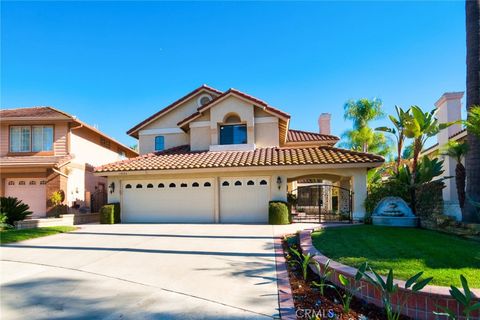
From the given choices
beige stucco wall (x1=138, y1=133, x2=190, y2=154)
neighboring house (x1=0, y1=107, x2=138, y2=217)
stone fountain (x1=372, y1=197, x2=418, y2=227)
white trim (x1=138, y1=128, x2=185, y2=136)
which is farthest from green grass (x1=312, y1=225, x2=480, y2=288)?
neighboring house (x1=0, y1=107, x2=138, y2=217)

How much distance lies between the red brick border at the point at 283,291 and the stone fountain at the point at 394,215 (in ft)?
19.0

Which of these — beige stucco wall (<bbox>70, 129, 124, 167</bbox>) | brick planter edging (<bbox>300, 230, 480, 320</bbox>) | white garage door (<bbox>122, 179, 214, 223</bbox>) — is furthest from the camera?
beige stucco wall (<bbox>70, 129, 124, 167</bbox>)

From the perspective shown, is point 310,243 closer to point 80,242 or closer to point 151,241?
point 151,241

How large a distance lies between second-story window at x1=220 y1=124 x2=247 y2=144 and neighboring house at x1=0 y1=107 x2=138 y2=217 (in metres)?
9.44

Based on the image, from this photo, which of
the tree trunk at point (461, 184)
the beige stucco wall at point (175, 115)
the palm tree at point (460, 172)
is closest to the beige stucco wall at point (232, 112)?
the beige stucco wall at point (175, 115)

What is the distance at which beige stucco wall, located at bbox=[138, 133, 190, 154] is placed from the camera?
70.3 ft

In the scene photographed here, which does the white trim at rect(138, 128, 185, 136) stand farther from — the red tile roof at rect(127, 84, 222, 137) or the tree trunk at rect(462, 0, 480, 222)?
the tree trunk at rect(462, 0, 480, 222)

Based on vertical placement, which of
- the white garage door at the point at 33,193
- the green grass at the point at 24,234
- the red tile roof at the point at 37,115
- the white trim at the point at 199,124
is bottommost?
the green grass at the point at 24,234

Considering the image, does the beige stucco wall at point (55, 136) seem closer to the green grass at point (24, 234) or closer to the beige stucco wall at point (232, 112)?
the green grass at point (24, 234)

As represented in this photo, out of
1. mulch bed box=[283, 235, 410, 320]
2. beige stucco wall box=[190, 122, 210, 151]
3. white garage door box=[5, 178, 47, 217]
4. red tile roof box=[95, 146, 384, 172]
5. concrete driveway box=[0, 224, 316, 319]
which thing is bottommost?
concrete driveway box=[0, 224, 316, 319]

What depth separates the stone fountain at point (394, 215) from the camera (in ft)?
36.3

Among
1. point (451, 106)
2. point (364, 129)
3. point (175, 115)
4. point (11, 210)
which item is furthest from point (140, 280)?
point (364, 129)

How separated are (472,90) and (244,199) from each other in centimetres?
1052

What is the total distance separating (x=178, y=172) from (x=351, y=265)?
464 inches
